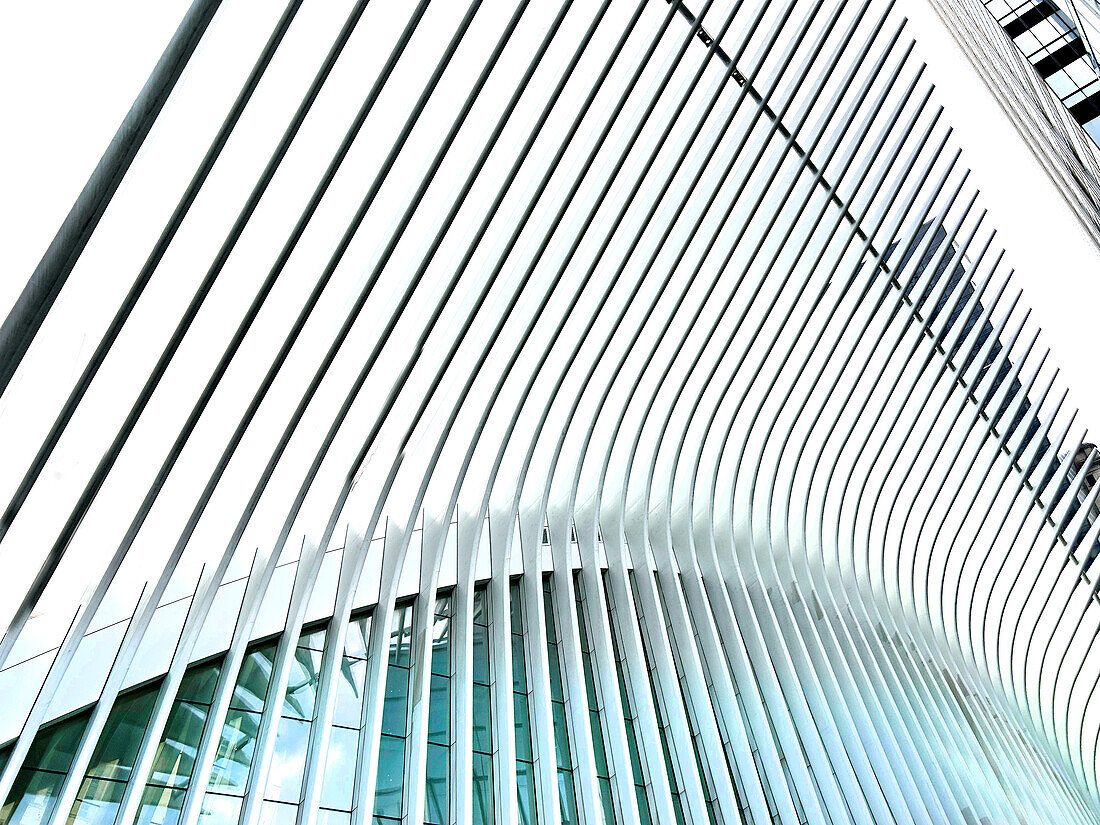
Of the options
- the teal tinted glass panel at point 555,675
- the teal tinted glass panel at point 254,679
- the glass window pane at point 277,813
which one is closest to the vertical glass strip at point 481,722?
the teal tinted glass panel at point 555,675

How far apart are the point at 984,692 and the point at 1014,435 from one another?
4384 mm

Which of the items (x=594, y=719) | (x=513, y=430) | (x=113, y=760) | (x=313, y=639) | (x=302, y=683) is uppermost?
(x=513, y=430)

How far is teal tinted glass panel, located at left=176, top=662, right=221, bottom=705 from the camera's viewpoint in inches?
318

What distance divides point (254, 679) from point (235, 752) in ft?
2.54

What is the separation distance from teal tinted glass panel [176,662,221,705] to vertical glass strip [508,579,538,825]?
106 inches

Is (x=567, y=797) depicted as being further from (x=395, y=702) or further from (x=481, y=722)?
(x=395, y=702)

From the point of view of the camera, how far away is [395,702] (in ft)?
29.5

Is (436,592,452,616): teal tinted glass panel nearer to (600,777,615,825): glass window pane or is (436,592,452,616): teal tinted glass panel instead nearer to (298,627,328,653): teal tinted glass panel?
(298,627,328,653): teal tinted glass panel

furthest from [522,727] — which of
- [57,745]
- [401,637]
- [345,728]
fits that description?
[57,745]

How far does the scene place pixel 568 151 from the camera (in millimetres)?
8914

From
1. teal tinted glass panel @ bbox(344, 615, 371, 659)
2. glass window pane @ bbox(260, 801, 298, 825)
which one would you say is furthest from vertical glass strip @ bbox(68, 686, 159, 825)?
teal tinted glass panel @ bbox(344, 615, 371, 659)

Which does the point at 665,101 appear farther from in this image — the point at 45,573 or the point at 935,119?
the point at 45,573

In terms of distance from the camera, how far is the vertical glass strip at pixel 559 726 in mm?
8961

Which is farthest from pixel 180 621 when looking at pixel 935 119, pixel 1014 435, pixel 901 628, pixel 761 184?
pixel 1014 435
